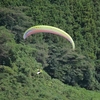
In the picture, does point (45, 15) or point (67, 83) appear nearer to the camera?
point (67, 83)

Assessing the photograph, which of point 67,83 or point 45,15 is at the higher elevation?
point 45,15

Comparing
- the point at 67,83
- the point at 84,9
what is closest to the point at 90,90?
the point at 67,83

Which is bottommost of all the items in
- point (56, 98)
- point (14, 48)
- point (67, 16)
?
point (56, 98)

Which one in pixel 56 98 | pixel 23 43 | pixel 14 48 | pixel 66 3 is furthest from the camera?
pixel 66 3

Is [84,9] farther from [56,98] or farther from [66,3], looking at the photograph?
[56,98]

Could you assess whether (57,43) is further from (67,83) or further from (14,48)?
(14,48)

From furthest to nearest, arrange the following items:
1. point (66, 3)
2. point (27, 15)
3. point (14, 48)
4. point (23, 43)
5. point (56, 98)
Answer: point (66, 3)
point (27, 15)
point (23, 43)
point (14, 48)
point (56, 98)

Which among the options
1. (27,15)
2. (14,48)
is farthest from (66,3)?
(14,48)
